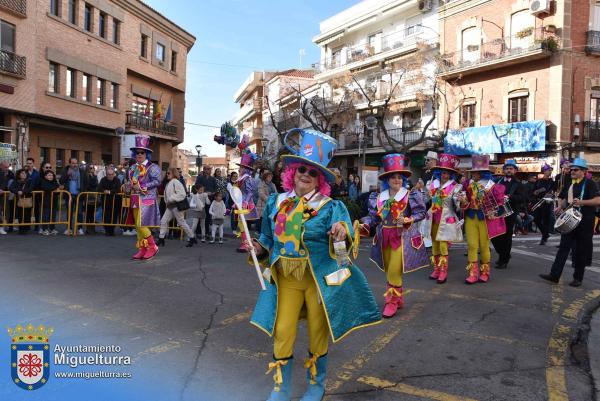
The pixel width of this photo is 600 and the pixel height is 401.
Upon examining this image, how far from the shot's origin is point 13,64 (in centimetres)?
2091

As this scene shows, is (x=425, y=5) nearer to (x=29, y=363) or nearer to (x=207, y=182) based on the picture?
(x=207, y=182)

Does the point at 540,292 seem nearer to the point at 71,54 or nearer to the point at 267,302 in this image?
the point at 267,302

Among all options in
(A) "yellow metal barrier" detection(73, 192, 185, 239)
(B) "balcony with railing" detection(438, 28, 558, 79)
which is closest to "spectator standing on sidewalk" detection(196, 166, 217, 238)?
(A) "yellow metal barrier" detection(73, 192, 185, 239)

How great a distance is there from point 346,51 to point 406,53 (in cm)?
807

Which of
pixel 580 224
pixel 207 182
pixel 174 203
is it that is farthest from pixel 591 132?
pixel 174 203

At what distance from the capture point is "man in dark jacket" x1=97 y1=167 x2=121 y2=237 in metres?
13.0

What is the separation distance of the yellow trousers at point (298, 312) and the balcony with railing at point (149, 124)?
28.3m

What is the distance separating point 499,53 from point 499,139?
465 centimetres

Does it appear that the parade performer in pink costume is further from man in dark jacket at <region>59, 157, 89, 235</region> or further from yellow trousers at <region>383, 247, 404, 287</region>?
man in dark jacket at <region>59, 157, 89, 235</region>

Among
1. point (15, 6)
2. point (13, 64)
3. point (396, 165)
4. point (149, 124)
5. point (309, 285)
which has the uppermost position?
point (15, 6)

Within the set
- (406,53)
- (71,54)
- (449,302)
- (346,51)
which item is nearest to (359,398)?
(449,302)

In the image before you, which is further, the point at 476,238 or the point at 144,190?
the point at 144,190

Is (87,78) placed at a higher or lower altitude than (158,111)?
higher

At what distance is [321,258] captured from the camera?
3365 millimetres
